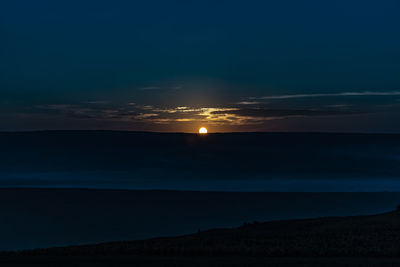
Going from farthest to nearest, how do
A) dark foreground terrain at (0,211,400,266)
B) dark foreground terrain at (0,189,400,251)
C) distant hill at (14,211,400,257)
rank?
dark foreground terrain at (0,189,400,251) < distant hill at (14,211,400,257) < dark foreground terrain at (0,211,400,266)

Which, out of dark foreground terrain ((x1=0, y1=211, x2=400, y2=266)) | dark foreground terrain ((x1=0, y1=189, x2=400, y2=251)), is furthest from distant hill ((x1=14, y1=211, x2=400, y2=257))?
dark foreground terrain ((x1=0, y1=189, x2=400, y2=251))

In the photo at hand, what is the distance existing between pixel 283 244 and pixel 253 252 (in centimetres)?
179

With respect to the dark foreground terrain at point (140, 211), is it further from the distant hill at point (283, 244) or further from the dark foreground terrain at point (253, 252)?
the dark foreground terrain at point (253, 252)

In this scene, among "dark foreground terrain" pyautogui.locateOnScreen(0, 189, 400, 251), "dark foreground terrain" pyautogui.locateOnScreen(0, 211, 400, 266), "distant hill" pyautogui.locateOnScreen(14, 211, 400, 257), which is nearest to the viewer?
"dark foreground terrain" pyautogui.locateOnScreen(0, 211, 400, 266)

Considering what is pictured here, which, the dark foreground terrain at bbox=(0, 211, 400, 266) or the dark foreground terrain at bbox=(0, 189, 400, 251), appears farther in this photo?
the dark foreground terrain at bbox=(0, 189, 400, 251)

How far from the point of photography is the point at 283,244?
16531 millimetres

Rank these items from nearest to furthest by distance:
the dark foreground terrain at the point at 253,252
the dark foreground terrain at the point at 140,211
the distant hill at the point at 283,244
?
the dark foreground terrain at the point at 253,252 → the distant hill at the point at 283,244 → the dark foreground terrain at the point at 140,211

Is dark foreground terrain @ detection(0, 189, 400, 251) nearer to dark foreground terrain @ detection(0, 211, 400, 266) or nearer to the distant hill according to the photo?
the distant hill

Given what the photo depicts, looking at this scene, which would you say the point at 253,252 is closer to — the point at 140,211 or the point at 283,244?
the point at 283,244

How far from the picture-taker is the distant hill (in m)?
Result: 15.2

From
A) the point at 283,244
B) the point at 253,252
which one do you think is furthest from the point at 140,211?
the point at 253,252

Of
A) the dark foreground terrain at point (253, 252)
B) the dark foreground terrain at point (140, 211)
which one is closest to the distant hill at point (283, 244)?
the dark foreground terrain at point (253, 252)

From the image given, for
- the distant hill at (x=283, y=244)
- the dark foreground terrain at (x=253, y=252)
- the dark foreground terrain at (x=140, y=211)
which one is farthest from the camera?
the dark foreground terrain at (x=140, y=211)

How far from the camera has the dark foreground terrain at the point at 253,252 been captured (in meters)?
13.8
